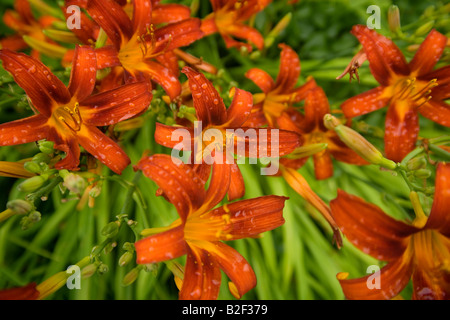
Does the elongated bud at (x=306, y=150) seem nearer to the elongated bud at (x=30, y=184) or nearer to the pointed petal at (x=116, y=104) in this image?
the pointed petal at (x=116, y=104)

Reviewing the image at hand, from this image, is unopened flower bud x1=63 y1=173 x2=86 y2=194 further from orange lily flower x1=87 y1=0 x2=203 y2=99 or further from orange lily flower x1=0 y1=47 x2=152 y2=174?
orange lily flower x1=87 y1=0 x2=203 y2=99

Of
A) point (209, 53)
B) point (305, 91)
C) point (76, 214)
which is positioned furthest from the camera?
point (209, 53)

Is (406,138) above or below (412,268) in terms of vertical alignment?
above

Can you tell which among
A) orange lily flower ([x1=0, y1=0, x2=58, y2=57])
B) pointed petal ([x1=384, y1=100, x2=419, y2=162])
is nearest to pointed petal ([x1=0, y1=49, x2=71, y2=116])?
orange lily flower ([x1=0, y1=0, x2=58, y2=57])

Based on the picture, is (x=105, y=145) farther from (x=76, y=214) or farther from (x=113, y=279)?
(x=113, y=279)

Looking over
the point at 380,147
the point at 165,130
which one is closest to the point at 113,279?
the point at 165,130

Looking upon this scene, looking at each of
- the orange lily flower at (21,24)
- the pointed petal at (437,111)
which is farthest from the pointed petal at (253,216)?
the orange lily flower at (21,24)

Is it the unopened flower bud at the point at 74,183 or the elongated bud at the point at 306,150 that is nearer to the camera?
the unopened flower bud at the point at 74,183

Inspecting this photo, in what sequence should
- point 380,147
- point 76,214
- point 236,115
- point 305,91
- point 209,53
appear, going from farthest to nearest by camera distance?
point 209,53
point 76,214
point 380,147
point 305,91
point 236,115
